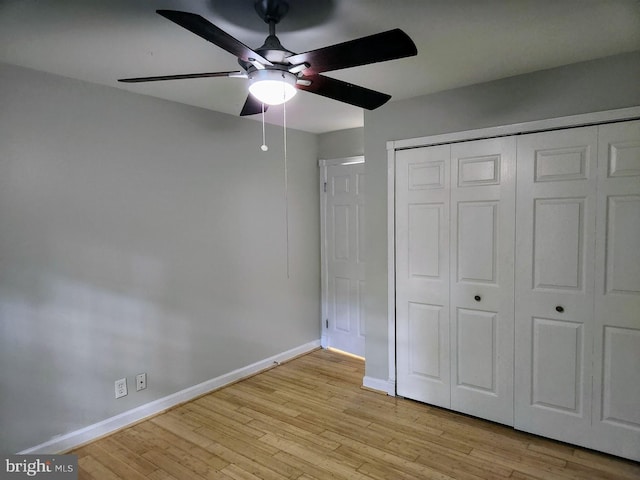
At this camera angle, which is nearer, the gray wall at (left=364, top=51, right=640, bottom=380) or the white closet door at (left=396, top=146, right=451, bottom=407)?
the gray wall at (left=364, top=51, right=640, bottom=380)

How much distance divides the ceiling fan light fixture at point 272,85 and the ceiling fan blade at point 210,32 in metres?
0.05

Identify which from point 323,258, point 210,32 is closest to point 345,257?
point 323,258

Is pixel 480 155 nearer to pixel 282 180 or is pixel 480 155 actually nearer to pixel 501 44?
pixel 501 44

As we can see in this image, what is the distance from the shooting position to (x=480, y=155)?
2744 mm

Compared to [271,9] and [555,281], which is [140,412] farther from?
[555,281]

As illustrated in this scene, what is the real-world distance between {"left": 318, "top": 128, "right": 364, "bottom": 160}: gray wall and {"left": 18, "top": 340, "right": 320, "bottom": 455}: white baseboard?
220 centimetres

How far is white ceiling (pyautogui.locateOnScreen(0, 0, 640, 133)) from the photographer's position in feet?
5.54

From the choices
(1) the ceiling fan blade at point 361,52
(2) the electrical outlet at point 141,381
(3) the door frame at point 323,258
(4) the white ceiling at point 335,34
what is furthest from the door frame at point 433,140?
(2) the electrical outlet at point 141,381

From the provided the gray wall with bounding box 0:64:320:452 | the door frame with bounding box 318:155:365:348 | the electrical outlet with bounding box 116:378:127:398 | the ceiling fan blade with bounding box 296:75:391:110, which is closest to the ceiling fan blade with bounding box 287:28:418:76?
the ceiling fan blade with bounding box 296:75:391:110

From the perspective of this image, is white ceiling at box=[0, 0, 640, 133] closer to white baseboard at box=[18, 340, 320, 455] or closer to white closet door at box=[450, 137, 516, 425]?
white closet door at box=[450, 137, 516, 425]

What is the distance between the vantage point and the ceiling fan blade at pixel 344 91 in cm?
174

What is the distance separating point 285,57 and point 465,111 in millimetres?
1764

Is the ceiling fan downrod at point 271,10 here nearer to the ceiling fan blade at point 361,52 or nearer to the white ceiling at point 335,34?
the white ceiling at point 335,34

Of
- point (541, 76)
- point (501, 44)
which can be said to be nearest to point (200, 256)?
point (501, 44)
